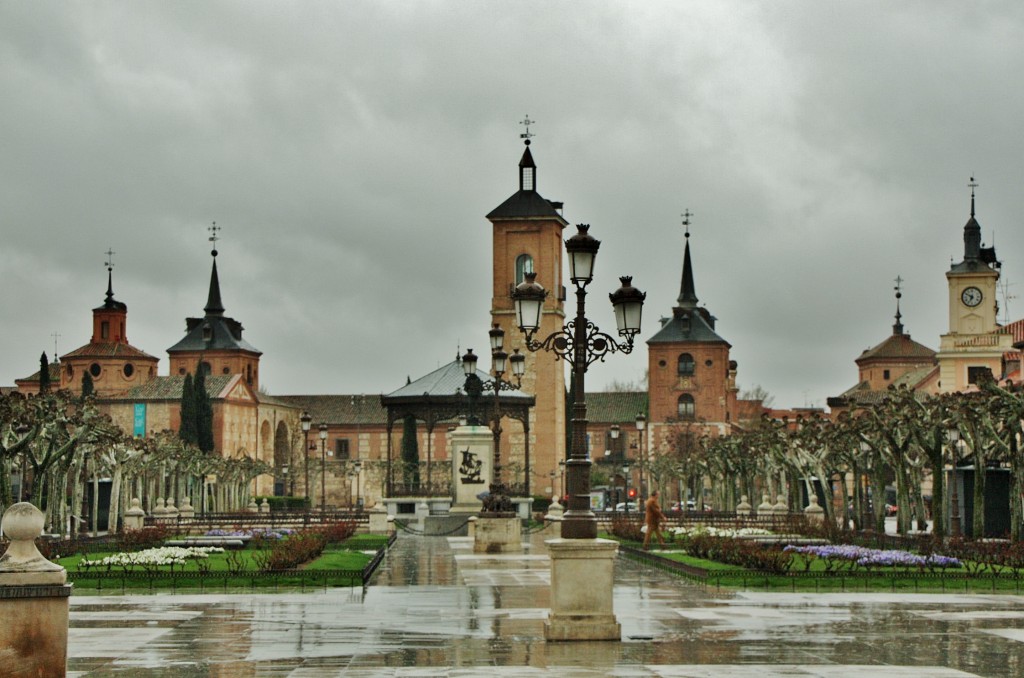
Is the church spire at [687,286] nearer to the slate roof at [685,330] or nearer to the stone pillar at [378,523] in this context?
the slate roof at [685,330]

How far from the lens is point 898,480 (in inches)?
1687

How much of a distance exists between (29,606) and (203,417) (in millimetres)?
93494

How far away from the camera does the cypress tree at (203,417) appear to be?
102125 mm

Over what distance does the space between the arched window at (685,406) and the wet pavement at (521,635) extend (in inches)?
3444

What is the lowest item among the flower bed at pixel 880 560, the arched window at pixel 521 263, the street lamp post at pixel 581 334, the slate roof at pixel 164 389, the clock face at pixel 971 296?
the flower bed at pixel 880 560

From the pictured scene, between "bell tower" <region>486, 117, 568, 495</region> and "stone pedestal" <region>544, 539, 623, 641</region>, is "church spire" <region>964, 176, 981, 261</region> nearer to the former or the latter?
"bell tower" <region>486, 117, 568, 495</region>

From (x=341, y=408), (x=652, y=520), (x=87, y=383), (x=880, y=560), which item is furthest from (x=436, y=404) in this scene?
(x=341, y=408)

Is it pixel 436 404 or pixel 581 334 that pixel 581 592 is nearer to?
pixel 581 334

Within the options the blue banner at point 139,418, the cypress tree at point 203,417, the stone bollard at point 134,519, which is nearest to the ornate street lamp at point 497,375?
the stone bollard at point 134,519

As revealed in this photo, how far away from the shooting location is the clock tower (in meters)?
86.9

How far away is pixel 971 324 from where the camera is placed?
90125mm

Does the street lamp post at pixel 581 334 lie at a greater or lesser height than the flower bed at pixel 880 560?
greater

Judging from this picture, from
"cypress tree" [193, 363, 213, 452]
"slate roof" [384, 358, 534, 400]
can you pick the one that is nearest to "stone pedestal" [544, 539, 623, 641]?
"slate roof" [384, 358, 534, 400]

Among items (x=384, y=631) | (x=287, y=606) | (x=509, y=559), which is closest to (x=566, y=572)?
(x=384, y=631)
